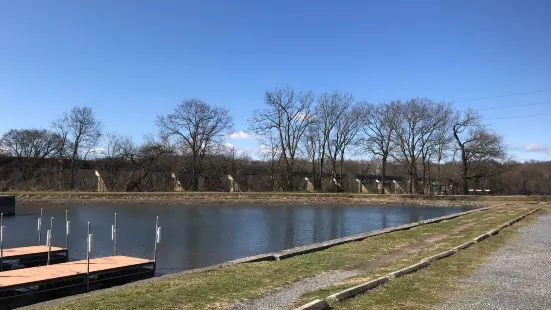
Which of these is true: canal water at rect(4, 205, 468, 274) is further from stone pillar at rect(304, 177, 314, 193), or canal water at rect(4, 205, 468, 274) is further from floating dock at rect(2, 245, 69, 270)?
stone pillar at rect(304, 177, 314, 193)

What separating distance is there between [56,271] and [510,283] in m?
11.7

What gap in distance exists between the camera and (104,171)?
229ft

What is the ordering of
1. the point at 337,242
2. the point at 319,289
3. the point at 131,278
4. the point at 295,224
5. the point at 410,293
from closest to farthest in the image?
the point at 410,293
the point at 319,289
the point at 131,278
the point at 337,242
the point at 295,224

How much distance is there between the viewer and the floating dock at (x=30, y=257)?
1658cm

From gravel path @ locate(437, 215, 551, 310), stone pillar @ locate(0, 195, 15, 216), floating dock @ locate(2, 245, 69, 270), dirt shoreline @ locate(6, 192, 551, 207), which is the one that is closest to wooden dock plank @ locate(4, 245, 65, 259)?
floating dock @ locate(2, 245, 69, 270)

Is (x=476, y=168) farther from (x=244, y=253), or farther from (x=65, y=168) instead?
(x=65, y=168)

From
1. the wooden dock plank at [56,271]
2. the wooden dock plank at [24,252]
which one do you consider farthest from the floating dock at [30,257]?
the wooden dock plank at [56,271]

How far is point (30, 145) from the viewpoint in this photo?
7188cm

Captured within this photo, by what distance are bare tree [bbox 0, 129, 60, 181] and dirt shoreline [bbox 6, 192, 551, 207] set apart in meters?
15.8

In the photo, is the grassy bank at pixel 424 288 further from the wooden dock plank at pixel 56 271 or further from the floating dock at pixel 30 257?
the floating dock at pixel 30 257

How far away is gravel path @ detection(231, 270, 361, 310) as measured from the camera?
7664mm

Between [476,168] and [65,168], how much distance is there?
2535 inches

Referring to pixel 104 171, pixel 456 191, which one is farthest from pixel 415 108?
pixel 104 171

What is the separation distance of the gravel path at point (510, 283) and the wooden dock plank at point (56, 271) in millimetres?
9965
